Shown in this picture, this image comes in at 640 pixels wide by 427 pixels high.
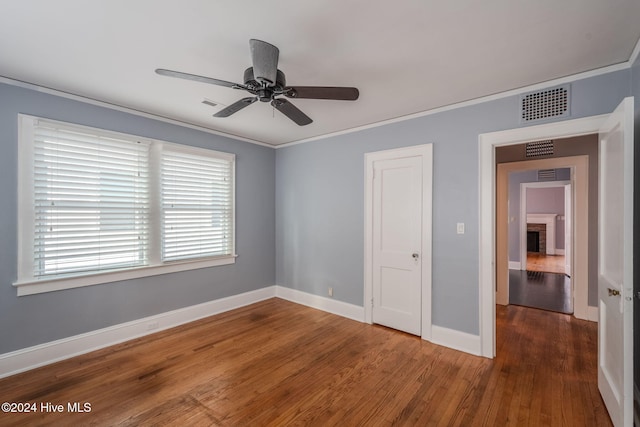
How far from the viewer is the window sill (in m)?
2.65

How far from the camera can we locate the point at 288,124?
12.2ft

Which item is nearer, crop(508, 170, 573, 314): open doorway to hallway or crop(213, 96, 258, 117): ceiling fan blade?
crop(213, 96, 258, 117): ceiling fan blade

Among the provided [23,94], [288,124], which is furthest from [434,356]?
[23,94]

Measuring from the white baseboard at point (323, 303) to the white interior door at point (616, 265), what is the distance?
7.74 ft

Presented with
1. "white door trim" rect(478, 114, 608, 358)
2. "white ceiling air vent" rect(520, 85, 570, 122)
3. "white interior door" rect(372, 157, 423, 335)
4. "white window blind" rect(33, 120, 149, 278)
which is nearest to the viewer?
"white ceiling air vent" rect(520, 85, 570, 122)

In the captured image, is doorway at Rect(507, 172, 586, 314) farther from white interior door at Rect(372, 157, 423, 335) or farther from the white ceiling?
the white ceiling

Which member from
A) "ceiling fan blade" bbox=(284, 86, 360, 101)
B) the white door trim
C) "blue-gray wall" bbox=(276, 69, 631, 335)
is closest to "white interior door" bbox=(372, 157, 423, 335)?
"blue-gray wall" bbox=(276, 69, 631, 335)

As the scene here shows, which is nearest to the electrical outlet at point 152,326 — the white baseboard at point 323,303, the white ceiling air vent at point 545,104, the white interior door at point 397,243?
the white baseboard at point 323,303

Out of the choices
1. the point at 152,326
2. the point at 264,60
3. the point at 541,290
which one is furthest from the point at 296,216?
the point at 541,290

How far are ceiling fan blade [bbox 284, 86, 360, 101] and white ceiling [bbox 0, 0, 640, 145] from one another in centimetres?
32

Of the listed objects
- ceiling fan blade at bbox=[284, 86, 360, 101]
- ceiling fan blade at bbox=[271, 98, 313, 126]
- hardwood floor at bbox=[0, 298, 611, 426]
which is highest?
ceiling fan blade at bbox=[284, 86, 360, 101]

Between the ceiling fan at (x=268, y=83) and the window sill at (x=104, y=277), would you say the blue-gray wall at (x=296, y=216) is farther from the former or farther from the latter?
the ceiling fan at (x=268, y=83)

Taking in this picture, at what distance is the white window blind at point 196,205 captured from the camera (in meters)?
3.62

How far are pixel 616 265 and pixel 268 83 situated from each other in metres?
2.51
